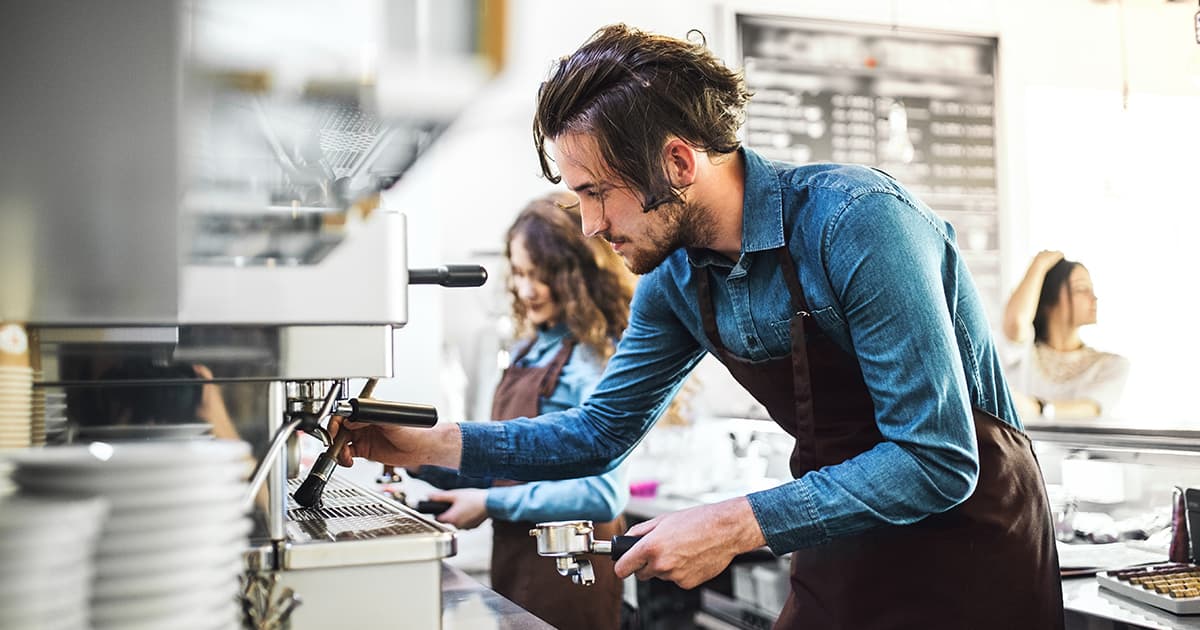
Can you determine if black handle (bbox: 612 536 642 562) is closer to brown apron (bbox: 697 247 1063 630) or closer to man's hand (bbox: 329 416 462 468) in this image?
brown apron (bbox: 697 247 1063 630)

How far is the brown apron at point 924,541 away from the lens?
1.44 m

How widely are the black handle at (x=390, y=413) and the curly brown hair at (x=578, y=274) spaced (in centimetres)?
121

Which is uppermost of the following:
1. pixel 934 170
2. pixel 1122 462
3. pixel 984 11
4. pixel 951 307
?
pixel 984 11

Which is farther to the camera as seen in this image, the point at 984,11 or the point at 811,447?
the point at 984,11

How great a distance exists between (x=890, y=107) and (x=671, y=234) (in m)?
3.42

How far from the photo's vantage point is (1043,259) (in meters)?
4.20

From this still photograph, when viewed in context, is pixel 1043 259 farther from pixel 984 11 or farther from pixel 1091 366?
pixel 984 11

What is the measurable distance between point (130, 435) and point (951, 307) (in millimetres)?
1013

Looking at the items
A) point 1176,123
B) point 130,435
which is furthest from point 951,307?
point 1176,123

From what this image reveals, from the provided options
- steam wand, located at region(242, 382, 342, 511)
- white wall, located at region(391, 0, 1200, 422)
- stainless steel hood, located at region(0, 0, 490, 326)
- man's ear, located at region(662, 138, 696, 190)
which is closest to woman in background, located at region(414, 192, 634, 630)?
man's ear, located at region(662, 138, 696, 190)

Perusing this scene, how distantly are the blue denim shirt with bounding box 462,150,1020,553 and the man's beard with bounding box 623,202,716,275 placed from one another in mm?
56

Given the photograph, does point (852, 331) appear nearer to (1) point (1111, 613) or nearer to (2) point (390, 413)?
(2) point (390, 413)

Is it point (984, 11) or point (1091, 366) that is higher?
point (984, 11)

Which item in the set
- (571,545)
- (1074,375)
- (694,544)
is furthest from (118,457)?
(1074,375)
